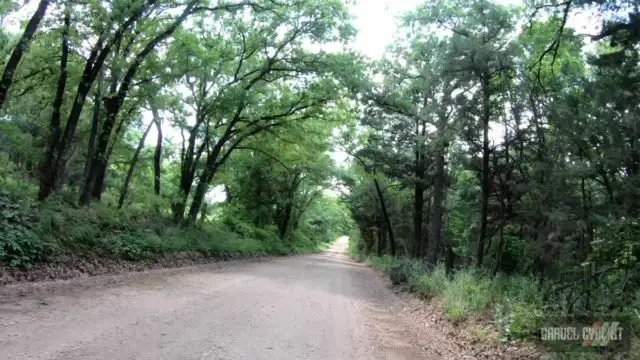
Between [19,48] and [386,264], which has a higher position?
[19,48]

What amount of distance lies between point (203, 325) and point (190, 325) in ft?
0.67

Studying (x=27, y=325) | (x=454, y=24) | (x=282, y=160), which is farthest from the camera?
(x=282, y=160)

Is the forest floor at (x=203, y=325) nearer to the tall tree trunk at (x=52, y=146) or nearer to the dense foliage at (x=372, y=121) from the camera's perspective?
the dense foliage at (x=372, y=121)

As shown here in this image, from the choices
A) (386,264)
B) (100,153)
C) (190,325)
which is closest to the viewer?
(190,325)

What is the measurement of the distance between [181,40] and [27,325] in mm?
10763

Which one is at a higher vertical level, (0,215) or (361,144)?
(361,144)

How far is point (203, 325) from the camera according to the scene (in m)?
6.87

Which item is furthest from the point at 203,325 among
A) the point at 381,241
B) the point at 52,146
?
the point at 381,241

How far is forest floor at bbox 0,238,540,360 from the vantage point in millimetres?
5414

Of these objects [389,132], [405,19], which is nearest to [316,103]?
[389,132]

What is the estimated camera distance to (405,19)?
1683 centimetres

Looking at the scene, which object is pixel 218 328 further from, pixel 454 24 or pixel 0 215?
pixel 454 24

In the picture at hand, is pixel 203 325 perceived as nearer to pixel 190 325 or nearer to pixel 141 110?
pixel 190 325

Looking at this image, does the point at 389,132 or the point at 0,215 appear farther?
the point at 389,132
